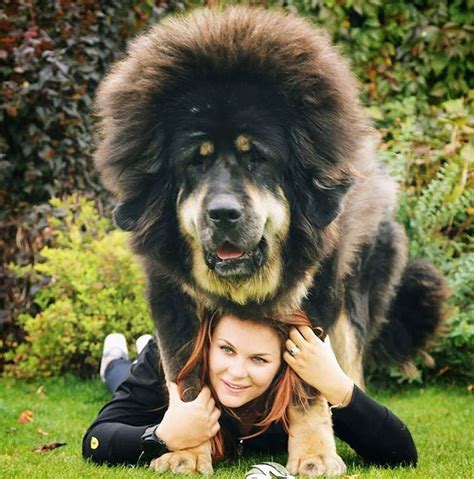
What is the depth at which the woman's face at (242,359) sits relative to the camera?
3838 mm

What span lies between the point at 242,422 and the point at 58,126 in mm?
3642

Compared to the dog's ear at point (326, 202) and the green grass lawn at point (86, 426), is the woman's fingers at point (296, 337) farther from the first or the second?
the green grass lawn at point (86, 426)

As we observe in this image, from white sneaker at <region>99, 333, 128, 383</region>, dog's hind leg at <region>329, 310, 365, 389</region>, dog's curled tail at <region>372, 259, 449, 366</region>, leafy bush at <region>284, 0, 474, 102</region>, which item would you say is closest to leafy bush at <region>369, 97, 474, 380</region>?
dog's curled tail at <region>372, 259, 449, 366</region>

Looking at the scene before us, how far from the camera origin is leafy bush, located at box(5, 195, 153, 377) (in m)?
6.20

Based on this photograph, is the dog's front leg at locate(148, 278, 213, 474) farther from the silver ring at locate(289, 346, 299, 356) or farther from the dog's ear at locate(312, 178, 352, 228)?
the dog's ear at locate(312, 178, 352, 228)

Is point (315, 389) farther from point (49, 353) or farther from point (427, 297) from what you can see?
point (49, 353)

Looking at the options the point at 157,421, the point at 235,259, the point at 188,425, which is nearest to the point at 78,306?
the point at 157,421

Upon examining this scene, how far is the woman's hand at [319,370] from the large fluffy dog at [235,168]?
128mm

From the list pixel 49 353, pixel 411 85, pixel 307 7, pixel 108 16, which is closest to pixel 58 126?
pixel 108 16

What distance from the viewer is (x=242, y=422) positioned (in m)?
4.09

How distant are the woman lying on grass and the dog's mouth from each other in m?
0.25

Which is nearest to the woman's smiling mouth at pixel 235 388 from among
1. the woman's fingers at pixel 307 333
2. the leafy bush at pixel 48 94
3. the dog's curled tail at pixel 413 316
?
the woman's fingers at pixel 307 333

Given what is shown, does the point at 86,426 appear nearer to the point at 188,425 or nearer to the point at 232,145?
the point at 188,425

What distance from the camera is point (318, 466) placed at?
147 inches
